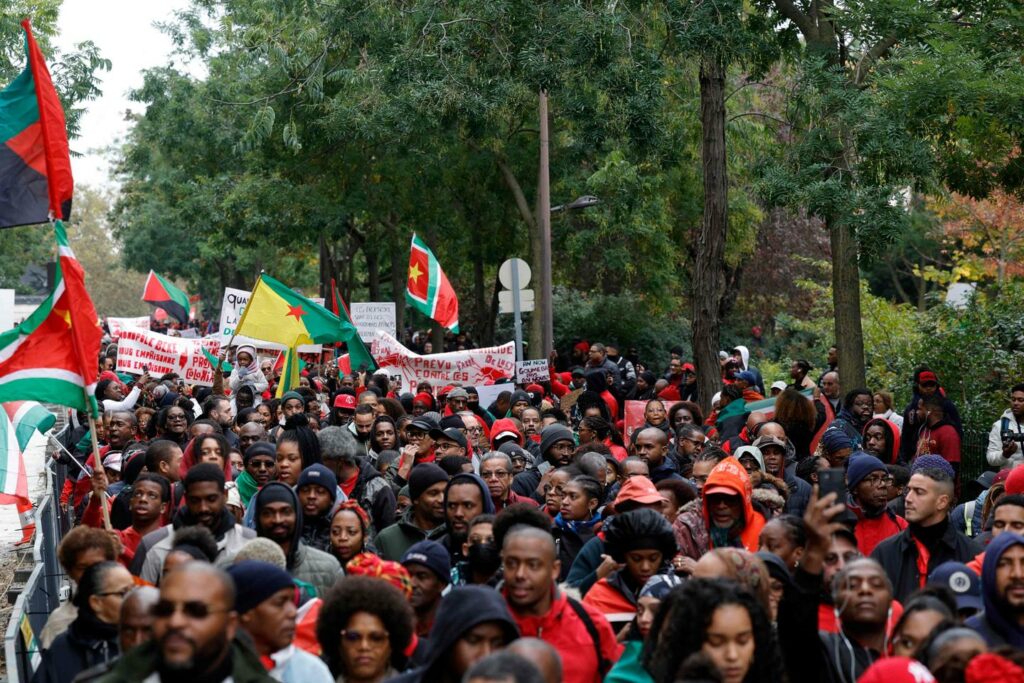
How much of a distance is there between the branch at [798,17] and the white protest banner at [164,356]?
8287 millimetres

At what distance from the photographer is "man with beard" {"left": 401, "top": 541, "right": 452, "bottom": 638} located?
6578 millimetres

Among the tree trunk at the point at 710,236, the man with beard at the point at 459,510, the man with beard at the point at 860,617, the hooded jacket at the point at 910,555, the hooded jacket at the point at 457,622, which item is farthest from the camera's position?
the tree trunk at the point at 710,236

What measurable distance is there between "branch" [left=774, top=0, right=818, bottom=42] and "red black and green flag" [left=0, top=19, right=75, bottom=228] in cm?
926

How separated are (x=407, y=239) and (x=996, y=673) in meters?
30.2

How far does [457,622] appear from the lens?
507cm

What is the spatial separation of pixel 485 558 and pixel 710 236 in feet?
33.5

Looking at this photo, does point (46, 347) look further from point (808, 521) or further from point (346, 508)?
point (808, 521)

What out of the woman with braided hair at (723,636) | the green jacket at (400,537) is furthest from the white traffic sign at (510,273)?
the woman with braided hair at (723,636)

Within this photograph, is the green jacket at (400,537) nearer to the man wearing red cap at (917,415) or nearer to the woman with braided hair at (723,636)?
the woman with braided hair at (723,636)

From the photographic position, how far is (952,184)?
1520 centimetres

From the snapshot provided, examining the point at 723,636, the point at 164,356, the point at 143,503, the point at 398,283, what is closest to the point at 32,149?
the point at 143,503

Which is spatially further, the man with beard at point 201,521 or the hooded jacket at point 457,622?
the man with beard at point 201,521

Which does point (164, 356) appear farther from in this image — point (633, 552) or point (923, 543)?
point (633, 552)

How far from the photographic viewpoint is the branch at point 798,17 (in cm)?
1688
